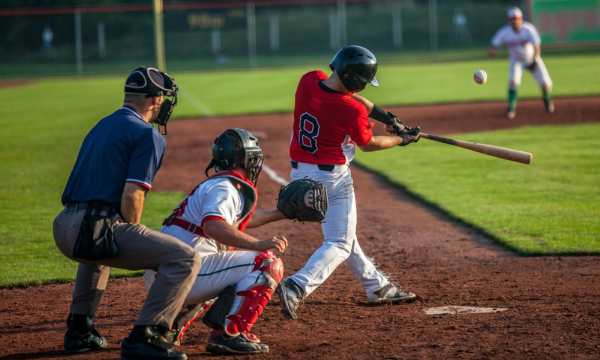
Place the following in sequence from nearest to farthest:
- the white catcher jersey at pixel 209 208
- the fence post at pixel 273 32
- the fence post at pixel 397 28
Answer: the white catcher jersey at pixel 209 208, the fence post at pixel 397 28, the fence post at pixel 273 32

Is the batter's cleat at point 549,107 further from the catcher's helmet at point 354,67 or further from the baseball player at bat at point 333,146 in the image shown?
the catcher's helmet at point 354,67

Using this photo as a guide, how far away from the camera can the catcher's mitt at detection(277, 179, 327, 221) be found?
233 inches

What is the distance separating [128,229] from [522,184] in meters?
8.22

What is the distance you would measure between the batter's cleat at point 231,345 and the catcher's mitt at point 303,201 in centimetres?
87

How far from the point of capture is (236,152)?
584cm

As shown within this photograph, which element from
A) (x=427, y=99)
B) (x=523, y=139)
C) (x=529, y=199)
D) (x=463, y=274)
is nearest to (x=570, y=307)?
(x=463, y=274)

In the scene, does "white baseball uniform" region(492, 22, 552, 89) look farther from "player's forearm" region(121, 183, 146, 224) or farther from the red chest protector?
"player's forearm" region(121, 183, 146, 224)

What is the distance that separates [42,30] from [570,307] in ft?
146

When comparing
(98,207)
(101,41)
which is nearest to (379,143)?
(98,207)

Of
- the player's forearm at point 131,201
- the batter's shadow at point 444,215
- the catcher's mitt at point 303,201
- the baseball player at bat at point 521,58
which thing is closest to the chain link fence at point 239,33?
the baseball player at bat at point 521,58

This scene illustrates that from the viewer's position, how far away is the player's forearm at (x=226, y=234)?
5488 millimetres

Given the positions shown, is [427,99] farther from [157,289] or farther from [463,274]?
[157,289]

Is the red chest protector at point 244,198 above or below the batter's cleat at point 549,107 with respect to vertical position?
above

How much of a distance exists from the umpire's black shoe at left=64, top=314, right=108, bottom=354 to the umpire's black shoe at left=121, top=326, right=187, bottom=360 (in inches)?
20.3
